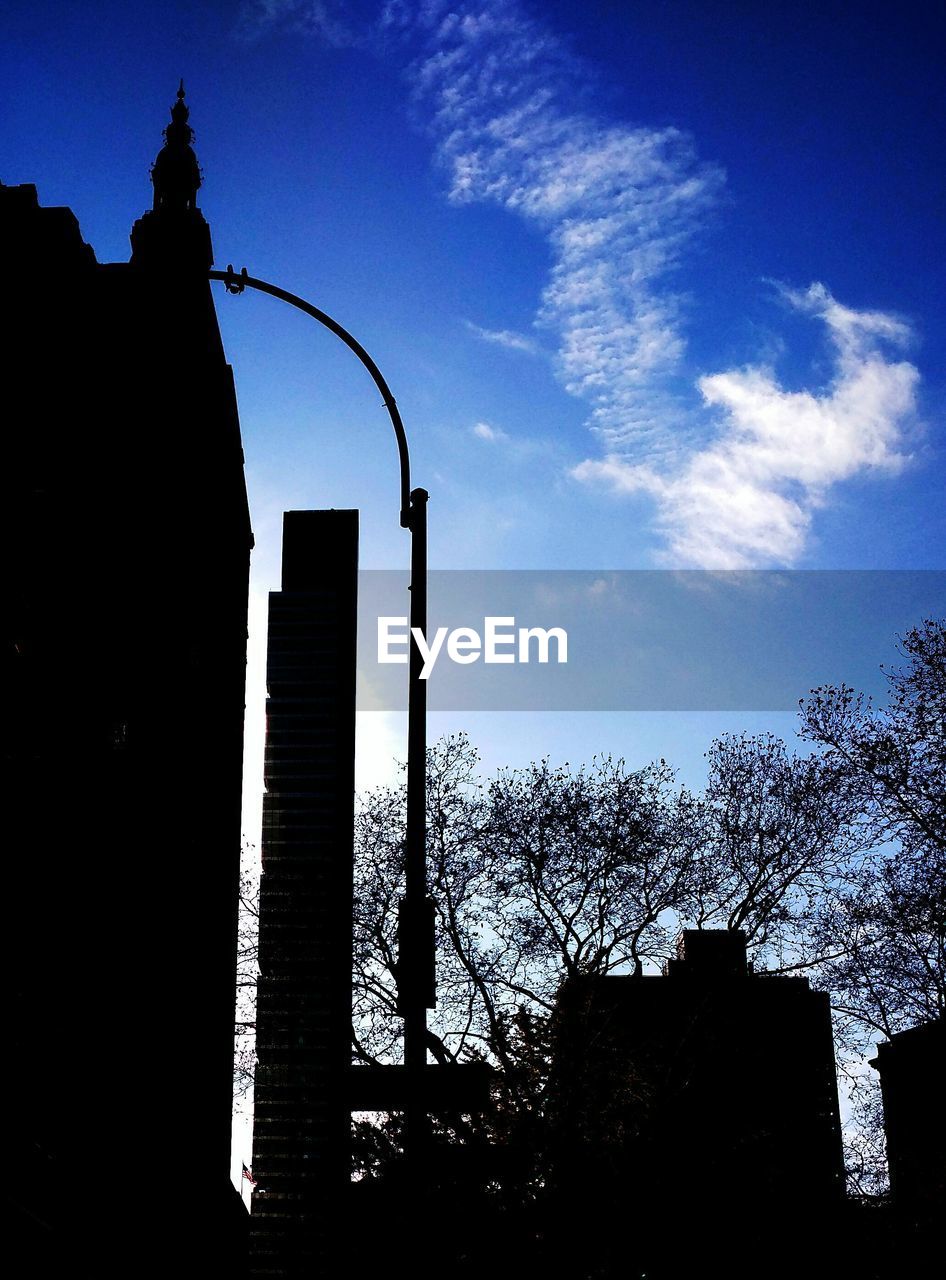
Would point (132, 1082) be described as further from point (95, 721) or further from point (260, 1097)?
point (260, 1097)

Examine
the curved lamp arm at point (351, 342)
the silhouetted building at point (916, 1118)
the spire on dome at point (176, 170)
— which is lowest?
the silhouetted building at point (916, 1118)

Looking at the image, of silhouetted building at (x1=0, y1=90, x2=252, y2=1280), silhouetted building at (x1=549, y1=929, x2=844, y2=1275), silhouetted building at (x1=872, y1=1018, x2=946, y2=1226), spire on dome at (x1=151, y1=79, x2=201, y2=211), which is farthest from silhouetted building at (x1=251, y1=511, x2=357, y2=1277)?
spire on dome at (x1=151, y1=79, x2=201, y2=211)

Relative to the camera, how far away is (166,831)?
664 inches

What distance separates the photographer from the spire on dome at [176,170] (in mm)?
66062

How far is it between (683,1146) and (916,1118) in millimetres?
33106

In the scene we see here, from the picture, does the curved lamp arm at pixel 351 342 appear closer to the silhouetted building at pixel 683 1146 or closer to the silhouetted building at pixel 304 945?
the silhouetted building at pixel 304 945

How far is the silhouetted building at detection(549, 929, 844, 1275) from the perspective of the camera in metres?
30.5

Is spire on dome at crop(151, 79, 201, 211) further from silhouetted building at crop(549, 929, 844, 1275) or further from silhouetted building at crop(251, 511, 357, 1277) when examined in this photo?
silhouetted building at crop(251, 511, 357, 1277)

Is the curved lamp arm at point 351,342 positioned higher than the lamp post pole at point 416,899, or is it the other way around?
the curved lamp arm at point 351,342

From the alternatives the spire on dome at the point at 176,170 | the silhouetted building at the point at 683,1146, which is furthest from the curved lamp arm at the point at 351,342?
the spire on dome at the point at 176,170

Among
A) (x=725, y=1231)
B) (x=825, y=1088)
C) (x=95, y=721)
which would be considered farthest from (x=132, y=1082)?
(x=825, y=1088)

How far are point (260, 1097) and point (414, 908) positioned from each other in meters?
2.03

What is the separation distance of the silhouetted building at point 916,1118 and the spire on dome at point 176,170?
53.5 meters

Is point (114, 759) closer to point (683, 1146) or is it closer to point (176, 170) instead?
point (683, 1146)
